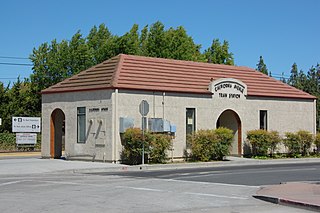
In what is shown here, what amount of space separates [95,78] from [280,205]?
17.2 meters

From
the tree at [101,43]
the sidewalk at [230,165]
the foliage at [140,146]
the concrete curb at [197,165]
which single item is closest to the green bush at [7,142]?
the tree at [101,43]

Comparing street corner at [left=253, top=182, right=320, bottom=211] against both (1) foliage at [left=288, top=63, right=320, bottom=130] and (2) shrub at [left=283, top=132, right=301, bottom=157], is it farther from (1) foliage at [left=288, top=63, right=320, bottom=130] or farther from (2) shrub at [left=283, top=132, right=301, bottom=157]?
(1) foliage at [left=288, top=63, right=320, bottom=130]

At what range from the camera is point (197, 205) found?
12.9 m

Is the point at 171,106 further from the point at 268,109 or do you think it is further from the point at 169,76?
the point at 268,109

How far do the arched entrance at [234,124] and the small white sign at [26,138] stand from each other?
16.6 meters

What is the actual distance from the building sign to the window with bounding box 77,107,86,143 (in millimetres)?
7442

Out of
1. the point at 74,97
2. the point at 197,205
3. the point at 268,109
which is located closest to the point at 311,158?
the point at 268,109

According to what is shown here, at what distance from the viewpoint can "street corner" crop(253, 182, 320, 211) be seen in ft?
41.6

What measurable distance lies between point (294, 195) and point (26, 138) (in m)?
31.3

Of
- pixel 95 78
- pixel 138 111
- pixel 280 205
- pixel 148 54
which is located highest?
pixel 148 54

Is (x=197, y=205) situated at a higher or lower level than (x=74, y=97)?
lower

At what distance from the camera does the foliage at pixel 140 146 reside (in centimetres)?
2611

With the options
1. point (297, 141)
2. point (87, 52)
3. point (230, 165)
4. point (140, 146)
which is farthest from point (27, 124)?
point (297, 141)

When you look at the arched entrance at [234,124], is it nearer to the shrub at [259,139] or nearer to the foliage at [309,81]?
the shrub at [259,139]
